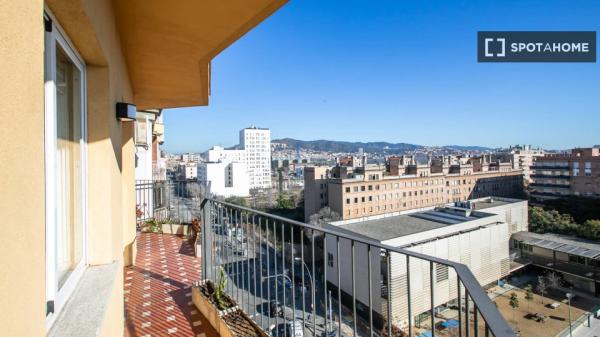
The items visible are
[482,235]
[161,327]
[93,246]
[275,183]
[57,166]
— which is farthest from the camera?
[275,183]

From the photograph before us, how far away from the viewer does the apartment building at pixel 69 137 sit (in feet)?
1.95

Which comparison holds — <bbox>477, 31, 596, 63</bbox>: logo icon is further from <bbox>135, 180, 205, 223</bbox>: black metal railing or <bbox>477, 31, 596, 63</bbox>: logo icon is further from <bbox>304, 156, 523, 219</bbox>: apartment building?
<bbox>304, 156, 523, 219</bbox>: apartment building

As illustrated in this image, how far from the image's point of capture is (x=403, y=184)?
39594 mm

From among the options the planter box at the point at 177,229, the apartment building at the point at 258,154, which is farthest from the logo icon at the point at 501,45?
the apartment building at the point at 258,154

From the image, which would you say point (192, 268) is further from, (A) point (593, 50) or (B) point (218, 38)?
(A) point (593, 50)

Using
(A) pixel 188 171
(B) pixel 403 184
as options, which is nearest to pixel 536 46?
(B) pixel 403 184

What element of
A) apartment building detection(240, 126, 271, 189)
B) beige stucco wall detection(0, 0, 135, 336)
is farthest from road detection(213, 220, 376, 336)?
apartment building detection(240, 126, 271, 189)

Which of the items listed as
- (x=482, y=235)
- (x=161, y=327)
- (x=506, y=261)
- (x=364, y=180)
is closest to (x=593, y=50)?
(x=482, y=235)

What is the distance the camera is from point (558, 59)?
10203mm

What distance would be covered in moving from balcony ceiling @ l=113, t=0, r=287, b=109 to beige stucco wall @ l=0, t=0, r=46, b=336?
55.3 inches

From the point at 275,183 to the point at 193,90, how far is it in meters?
69.8

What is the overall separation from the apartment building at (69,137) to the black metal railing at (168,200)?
13.9 ft

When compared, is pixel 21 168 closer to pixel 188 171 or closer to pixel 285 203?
pixel 285 203

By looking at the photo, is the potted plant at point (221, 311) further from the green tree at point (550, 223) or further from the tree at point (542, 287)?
the green tree at point (550, 223)
